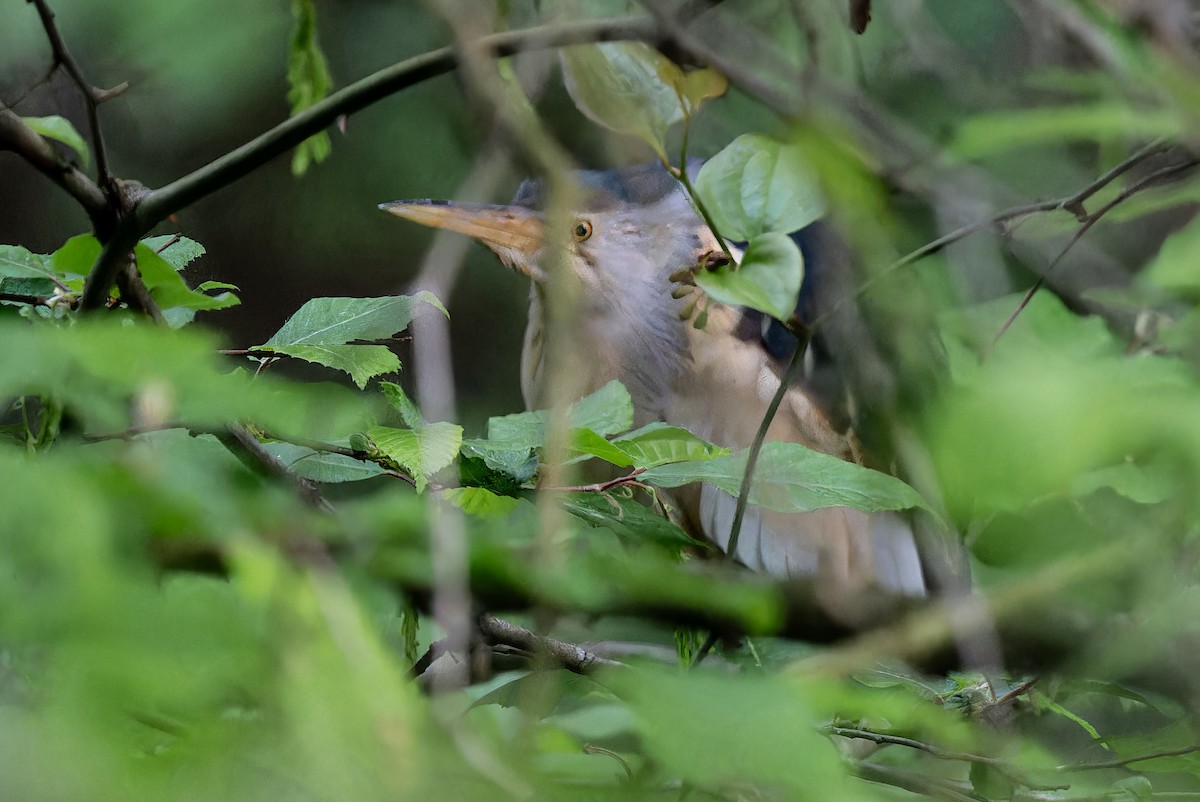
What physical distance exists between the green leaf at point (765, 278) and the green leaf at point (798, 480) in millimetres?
94

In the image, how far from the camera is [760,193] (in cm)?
34

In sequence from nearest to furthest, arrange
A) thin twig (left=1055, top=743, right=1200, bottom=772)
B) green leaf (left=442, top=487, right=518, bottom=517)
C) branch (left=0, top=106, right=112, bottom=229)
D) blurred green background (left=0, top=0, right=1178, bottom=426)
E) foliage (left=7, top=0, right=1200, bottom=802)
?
foliage (left=7, top=0, right=1200, bottom=802) < branch (left=0, top=106, right=112, bottom=229) < green leaf (left=442, top=487, right=518, bottom=517) < thin twig (left=1055, top=743, right=1200, bottom=772) < blurred green background (left=0, top=0, right=1178, bottom=426)

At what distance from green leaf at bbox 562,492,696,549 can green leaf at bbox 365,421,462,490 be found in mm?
62

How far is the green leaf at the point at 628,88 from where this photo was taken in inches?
13.3

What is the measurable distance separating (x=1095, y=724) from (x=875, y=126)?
615 mm

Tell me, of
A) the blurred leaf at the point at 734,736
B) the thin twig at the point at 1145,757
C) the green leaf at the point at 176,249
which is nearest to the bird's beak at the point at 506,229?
the green leaf at the point at 176,249

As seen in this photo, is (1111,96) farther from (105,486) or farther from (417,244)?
(417,244)

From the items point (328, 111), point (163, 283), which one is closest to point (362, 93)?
point (328, 111)

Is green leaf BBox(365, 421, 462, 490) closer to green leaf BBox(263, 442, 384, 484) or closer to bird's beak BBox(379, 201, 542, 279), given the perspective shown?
green leaf BBox(263, 442, 384, 484)

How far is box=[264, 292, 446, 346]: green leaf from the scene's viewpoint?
→ 410 mm

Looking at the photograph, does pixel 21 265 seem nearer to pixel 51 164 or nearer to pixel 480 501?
pixel 51 164

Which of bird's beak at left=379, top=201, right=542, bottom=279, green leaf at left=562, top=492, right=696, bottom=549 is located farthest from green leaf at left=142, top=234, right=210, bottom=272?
bird's beak at left=379, top=201, right=542, bottom=279

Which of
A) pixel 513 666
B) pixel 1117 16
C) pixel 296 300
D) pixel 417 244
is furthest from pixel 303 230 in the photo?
pixel 1117 16

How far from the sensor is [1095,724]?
2.88ft
